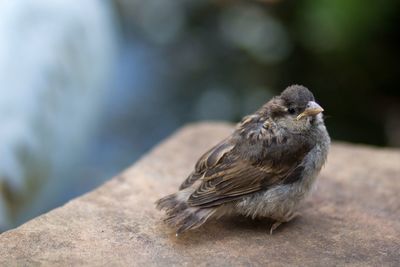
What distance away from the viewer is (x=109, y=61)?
6.53 m

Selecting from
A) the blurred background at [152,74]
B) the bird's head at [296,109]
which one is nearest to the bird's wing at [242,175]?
the bird's head at [296,109]

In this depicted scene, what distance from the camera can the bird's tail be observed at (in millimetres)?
3193

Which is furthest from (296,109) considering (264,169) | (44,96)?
(44,96)

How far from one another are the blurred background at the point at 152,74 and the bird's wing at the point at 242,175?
175cm

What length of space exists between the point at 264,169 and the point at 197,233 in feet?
1.48

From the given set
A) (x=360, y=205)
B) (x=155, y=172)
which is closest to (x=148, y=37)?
(x=155, y=172)

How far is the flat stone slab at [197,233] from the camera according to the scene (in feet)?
9.92

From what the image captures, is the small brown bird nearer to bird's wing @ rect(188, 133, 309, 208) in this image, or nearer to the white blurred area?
bird's wing @ rect(188, 133, 309, 208)

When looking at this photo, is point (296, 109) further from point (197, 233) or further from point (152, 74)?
point (152, 74)

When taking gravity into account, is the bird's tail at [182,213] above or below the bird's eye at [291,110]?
below

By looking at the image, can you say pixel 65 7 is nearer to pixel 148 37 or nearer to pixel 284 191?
pixel 148 37

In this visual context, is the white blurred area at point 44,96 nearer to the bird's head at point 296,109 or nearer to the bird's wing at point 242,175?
the bird's wing at point 242,175

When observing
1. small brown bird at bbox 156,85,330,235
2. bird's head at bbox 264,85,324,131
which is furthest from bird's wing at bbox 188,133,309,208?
bird's head at bbox 264,85,324,131

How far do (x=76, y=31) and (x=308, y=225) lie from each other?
10.3ft
